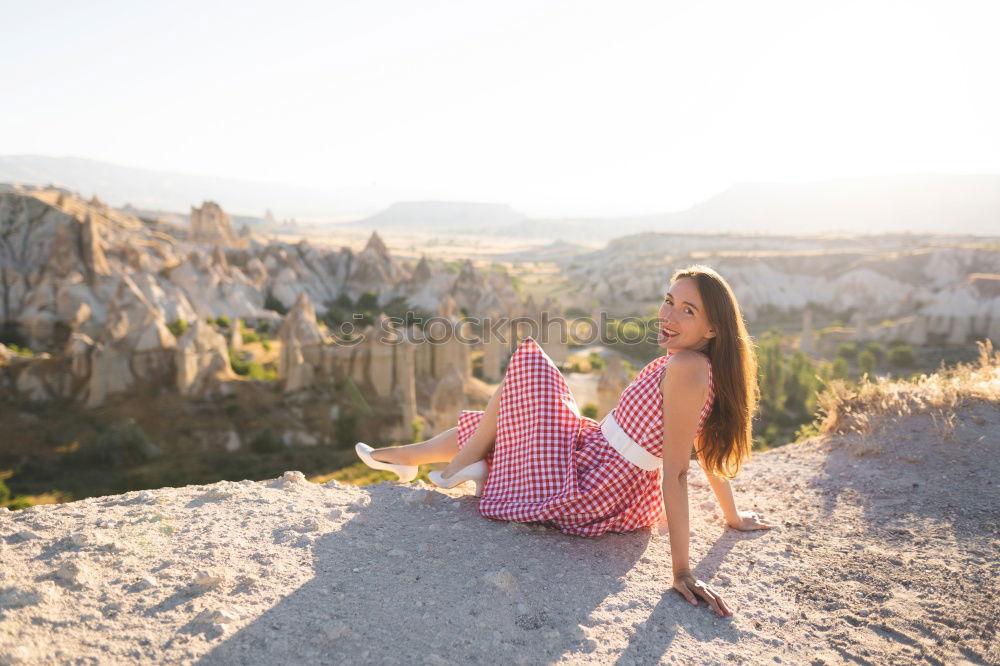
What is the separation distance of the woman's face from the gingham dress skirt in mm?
248

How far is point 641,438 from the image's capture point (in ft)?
12.0

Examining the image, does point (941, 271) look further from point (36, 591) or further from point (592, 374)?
point (36, 591)

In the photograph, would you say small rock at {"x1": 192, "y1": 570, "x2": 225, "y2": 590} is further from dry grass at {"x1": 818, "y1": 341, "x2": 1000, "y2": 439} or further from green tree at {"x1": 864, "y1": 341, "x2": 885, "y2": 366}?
green tree at {"x1": 864, "y1": 341, "x2": 885, "y2": 366}

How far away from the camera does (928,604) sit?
321 cm

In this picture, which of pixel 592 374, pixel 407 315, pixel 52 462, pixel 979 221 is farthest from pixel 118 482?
pixel 979 221

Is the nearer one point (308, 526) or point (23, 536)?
A: point (23, 536)

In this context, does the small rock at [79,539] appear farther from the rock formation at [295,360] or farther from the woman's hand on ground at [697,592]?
the rock formation at [295,360]

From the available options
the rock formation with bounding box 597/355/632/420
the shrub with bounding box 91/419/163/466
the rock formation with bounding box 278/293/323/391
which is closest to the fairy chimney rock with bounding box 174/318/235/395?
the rock formation with bounding box 278/293/323/391

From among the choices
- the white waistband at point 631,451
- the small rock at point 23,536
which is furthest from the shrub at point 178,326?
the white waistband at point 631,451

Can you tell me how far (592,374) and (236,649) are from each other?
2906cm

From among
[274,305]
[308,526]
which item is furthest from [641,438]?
[274,305]

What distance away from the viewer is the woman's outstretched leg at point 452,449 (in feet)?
13.4

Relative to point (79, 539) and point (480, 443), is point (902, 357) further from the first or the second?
point (79, 539)

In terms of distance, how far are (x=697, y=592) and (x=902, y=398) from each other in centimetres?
378
